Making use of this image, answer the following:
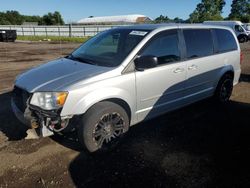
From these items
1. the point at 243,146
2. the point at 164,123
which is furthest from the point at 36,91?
the point at 243,146

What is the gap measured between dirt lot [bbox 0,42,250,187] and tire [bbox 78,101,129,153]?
173 millimetres

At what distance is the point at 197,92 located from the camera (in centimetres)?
526

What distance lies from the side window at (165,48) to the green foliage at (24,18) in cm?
8038

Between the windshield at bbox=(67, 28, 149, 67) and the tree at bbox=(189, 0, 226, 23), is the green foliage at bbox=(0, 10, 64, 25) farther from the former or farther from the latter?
the windshield at bbox=(67, 28, 149, 67)

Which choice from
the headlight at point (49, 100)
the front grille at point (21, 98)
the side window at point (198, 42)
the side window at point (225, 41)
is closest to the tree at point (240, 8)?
the side window at point (225, 41)

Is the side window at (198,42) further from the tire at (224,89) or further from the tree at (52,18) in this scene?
the tree at (52,18)

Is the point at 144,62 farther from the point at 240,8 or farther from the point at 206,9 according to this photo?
the point at 240,8

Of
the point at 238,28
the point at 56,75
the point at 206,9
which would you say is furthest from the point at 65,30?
the point at 206,9

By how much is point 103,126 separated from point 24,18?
10659 cm

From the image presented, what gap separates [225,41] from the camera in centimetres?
582

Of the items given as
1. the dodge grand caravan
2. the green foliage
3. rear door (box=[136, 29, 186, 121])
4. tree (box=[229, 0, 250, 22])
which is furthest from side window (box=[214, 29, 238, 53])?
the green foliage

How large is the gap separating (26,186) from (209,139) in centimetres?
279

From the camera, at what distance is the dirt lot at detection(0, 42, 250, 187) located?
329 centimetres

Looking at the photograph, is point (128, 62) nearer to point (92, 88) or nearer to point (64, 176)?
point (92, 88)
